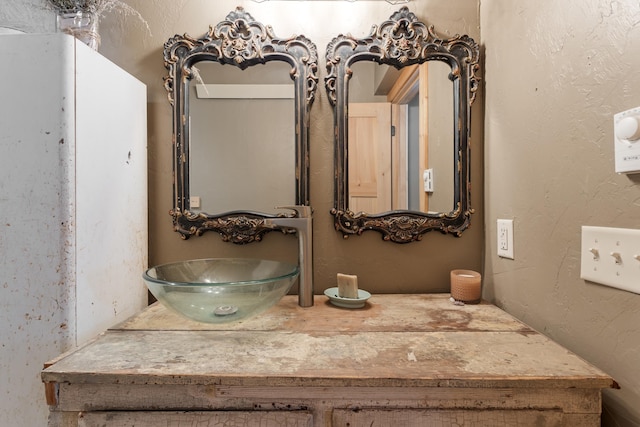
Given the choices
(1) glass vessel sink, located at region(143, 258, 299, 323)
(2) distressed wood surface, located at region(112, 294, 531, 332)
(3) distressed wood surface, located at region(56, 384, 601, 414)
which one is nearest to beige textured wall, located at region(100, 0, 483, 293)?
(2) distressed wood surface, located at region(112, 294, 531, 332)

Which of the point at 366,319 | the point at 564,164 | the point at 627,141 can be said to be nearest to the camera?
the point at 627,141

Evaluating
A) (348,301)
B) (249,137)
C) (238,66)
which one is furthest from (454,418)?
(238,66)

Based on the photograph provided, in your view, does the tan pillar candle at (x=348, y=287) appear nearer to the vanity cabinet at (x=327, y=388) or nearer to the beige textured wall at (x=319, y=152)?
the beige textured wall at (x=319, y=152)

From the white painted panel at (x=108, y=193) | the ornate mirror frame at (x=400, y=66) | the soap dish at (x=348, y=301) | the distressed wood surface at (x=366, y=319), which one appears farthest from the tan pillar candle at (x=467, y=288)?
the white painted panel at (x=108, y=193)

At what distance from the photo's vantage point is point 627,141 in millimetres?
581

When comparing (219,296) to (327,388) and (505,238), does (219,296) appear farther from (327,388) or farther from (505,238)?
(505,238)

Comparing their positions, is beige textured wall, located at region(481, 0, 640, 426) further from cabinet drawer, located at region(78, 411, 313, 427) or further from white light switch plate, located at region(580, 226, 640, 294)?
cabinet drawer, located at region(78, 411, 313, 427)

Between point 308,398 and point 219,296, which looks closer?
point 308,398

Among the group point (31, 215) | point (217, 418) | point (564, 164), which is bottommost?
point (217, 418)

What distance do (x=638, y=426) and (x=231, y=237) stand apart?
1.11 metres

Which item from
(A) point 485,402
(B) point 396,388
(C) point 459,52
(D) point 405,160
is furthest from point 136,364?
(C) point 459,52

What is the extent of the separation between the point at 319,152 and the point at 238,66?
0.42m

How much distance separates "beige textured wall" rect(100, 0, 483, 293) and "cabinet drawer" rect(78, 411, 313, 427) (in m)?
0.56

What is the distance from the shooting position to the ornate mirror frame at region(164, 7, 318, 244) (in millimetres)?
1089
